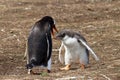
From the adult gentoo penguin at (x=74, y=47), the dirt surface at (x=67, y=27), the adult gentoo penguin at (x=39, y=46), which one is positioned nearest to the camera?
the dirt surface at (x=67, y=27)

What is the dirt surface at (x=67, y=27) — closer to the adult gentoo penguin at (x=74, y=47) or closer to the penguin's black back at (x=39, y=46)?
the adult gentoo penguin at (x=74, y=47)

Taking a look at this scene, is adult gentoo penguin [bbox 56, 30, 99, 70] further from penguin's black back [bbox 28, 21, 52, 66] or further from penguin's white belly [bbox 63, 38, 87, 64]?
penguin's black back [bbox 28, 21, 52, 66]

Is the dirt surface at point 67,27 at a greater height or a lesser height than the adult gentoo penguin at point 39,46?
lesser

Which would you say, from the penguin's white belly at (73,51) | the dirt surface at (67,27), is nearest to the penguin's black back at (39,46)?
the dirt surface at (67,27)

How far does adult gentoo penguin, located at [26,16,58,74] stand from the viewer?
30.4 feet


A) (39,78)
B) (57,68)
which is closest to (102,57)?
(57,68)

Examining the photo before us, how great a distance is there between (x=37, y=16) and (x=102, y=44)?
4750mm

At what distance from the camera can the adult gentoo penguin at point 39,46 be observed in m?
9.27

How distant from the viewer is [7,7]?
18.2m

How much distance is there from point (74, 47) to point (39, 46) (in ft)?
2.84

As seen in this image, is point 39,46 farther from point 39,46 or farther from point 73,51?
point 73,51

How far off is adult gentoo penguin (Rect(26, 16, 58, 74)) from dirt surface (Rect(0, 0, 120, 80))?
260 millimetres

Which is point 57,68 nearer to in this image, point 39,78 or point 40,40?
point 40,40

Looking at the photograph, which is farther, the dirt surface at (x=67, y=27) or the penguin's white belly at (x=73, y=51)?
the penguin's white belly at (x=73, y=51)
